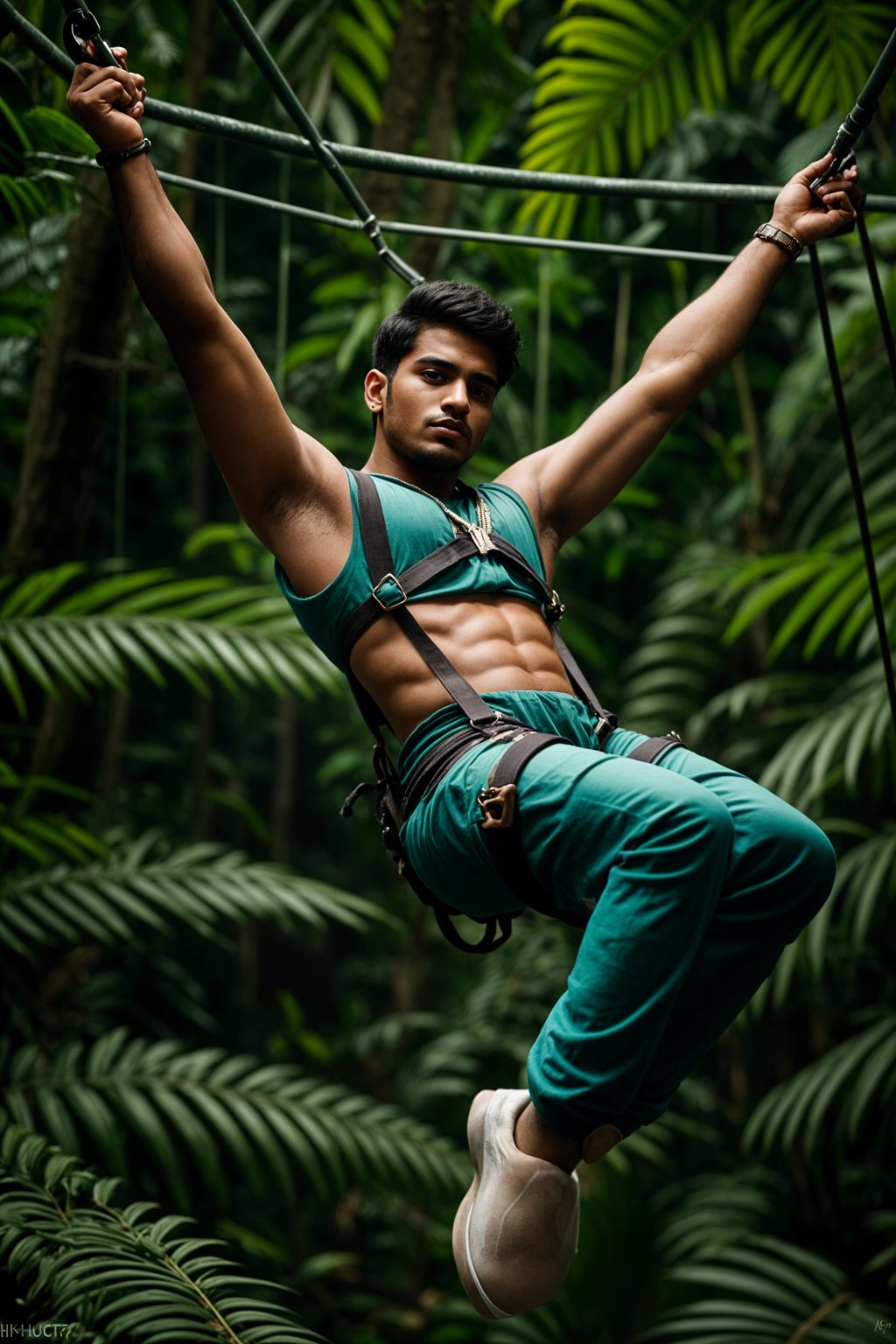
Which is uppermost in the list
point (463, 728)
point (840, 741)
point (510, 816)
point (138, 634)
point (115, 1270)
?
point (138, 634)

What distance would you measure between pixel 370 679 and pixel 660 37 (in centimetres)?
227

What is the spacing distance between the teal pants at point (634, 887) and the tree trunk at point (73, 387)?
1.76 metres

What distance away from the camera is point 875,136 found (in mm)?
4527

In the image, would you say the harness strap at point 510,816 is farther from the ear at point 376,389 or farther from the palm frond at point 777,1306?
the palm frond at point 777,1306

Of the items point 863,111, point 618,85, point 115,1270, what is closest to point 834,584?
point 618,85

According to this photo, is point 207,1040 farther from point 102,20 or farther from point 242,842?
→ point 102,20

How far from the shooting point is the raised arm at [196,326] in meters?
1.64

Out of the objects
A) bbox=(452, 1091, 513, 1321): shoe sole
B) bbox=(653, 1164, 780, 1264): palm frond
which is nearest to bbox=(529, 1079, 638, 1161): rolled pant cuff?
bbox=(452, 1091, 513, 1321): shoe sole

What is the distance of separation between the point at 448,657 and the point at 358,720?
3.52 metres

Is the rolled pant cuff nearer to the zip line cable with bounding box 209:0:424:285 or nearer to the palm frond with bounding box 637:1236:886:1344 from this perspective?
the zip line cable with bounding box 209:0:424:285

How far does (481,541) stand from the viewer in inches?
74.1

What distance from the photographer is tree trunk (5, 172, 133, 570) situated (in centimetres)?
304

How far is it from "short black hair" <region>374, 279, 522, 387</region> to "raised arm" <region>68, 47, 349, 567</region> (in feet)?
0.94

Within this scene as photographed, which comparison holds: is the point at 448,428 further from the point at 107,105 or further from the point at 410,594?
the point at 107,105
